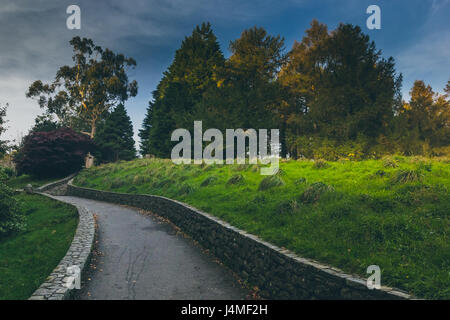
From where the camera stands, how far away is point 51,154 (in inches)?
1179

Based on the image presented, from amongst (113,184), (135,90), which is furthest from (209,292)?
(135,90)

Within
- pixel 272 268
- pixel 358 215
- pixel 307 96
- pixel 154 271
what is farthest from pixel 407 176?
pixel 307 96

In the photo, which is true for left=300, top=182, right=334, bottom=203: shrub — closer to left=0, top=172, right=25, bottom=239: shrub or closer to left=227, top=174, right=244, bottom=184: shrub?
left=227, top=174, right=244, bottom=184: shrub

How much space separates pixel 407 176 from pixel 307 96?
18386mm

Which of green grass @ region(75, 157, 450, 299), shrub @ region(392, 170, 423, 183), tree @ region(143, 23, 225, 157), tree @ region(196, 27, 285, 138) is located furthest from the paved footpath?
tree @ region(143, 23, 225, 157)

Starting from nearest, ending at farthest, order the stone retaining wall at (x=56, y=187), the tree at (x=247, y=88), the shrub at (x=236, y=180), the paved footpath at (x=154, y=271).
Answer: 1. the paved footpath at (x=154, y=271)
2. the shrub at (x=236, y=180)
3. the tree at (x=247, y=88)
4. the stone retaining wall at (x=56, y=187)

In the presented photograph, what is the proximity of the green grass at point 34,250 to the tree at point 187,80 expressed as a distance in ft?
55.1

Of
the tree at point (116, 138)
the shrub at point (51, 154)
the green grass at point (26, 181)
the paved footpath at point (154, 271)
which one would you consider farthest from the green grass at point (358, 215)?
the tree at point (116, 138)

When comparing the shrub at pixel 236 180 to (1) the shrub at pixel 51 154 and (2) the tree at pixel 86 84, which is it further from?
(2) the tree at pixel 86 84

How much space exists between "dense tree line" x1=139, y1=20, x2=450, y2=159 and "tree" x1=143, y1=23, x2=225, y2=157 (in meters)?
0.12

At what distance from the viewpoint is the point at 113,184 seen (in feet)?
74.7

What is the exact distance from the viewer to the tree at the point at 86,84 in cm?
4191

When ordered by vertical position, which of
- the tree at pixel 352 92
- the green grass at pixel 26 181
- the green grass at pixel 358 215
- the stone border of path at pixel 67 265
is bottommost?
the stone border of path at pixel 67 265

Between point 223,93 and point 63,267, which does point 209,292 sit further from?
point 223,93
